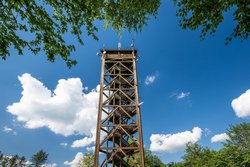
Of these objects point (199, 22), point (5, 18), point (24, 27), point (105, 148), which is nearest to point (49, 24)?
point (24, 27)

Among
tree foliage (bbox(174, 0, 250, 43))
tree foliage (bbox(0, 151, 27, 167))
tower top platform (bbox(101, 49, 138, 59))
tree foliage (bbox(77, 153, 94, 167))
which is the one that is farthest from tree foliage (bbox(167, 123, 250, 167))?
tree foliage (bbox(0, 151, 27, 167))

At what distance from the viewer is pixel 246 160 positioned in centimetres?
2975

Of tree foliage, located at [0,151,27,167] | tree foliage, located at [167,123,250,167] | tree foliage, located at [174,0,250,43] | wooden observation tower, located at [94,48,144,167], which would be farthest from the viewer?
tree foliage, located at [0,151,27,167]

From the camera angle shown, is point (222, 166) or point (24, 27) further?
point (222, 166)

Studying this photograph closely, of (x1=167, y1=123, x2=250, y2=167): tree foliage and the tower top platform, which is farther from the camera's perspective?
(x1=167, y1=123, x2=250, y2=167): tree foliage

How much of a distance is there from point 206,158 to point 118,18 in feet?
117

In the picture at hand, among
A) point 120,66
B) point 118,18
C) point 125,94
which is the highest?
point 120,66

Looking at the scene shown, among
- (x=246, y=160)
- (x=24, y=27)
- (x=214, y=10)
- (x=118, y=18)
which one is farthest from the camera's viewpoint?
(x=246, y=160)

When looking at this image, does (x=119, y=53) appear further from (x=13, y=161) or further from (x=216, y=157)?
(x=13, y=161)

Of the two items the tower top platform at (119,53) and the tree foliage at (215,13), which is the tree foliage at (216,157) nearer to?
the tower top platform at (119,53)

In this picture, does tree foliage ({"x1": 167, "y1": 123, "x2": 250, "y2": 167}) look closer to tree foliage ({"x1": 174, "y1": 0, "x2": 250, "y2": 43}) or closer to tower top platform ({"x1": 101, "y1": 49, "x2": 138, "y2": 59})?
tower top platform ({"x1": 101, "y1": 49, "x2": 138, "y2": 59})

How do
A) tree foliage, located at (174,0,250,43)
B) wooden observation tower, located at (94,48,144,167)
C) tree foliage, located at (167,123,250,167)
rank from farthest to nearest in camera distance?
tree foliage, located at (167,123,250,167)
wooden observation tower, located at (94,48,144,167)
tree foliage, located at (174,0,250,43)

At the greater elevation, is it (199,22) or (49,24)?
(199,22)

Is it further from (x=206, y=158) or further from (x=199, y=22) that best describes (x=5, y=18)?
(x=206, y=158)
